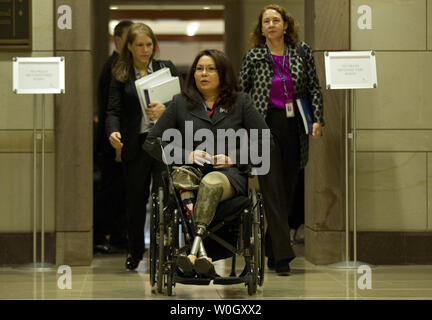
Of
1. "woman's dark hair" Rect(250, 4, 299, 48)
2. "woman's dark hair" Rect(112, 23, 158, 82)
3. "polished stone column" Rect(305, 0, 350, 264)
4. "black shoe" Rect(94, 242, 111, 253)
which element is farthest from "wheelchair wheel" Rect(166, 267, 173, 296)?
"black shoe" Rect(94, 242, 111, 253)

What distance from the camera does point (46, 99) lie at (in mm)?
7359

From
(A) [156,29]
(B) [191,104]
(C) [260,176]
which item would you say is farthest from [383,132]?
(A) [156,29]

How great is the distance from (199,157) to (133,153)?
129cm

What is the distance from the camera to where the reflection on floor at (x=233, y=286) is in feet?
19.0

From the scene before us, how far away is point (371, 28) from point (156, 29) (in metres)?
12.7

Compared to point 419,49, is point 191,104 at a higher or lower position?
lower

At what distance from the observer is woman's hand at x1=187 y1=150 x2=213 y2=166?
5613mm

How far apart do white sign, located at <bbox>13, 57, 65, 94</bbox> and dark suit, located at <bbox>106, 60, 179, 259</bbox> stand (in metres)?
0.44

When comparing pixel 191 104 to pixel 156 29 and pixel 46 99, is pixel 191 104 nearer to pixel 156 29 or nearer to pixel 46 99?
pixel 46 99

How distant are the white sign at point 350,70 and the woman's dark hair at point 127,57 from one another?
54.1 inches

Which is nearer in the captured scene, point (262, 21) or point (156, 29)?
point (262, 21)

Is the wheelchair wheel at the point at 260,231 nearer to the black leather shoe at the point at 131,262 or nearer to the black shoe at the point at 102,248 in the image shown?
the black leather shoe at the point at 131,262
